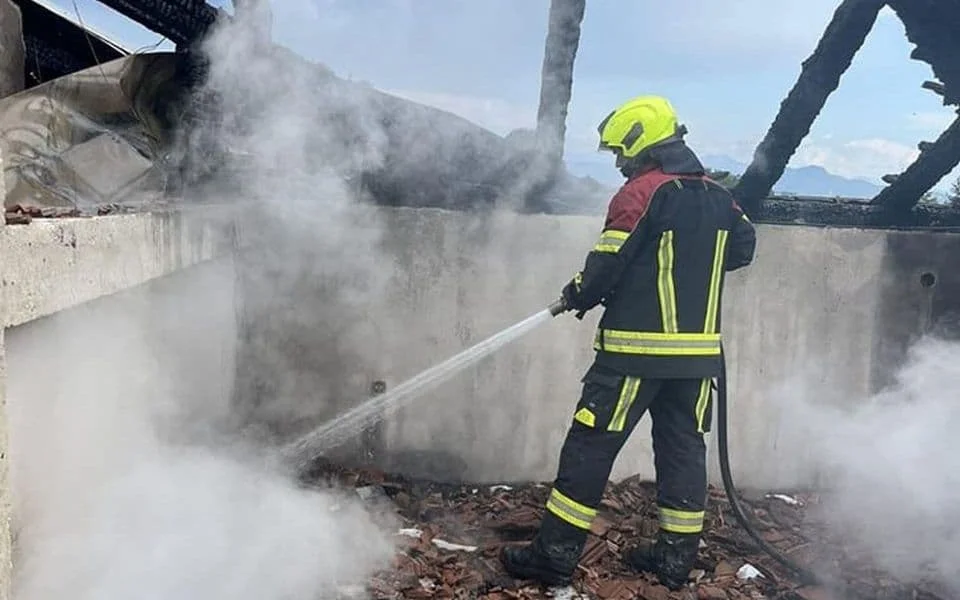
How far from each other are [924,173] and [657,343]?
3.42m

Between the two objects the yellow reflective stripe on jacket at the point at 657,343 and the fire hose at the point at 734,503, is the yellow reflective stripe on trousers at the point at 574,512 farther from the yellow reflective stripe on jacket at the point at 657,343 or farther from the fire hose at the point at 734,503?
the fire hose at the point at 734,503

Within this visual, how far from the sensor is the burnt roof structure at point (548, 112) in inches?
194

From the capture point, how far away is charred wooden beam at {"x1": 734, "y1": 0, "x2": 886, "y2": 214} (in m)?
5.14

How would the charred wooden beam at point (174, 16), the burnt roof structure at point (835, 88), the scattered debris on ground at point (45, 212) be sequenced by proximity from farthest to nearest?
the burnt roof structure at point (835, 88)
the charred wooden beam at point (174, 16)
the scattered debris on ground at point (45, 212)

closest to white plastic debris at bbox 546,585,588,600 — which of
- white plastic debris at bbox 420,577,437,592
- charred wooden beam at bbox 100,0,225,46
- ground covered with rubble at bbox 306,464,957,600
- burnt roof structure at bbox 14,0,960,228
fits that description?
ground covered with rubble at bbox 306,464,957,600

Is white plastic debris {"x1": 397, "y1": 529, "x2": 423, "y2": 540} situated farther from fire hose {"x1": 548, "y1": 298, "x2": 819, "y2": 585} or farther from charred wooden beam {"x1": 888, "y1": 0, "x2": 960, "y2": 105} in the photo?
charred wooden beam {"x1": 888, "y1": 0, "x2": 960, "y2": 105}

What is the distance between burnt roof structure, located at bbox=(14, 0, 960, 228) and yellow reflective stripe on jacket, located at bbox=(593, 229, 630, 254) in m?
1.41

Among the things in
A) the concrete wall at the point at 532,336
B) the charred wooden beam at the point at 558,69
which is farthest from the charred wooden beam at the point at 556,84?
the concrete wall at the point at 532,336

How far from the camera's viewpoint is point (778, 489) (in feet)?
16.8

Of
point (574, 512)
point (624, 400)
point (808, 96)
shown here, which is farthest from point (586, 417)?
point (808, 96)

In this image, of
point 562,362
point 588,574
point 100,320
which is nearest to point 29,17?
point 100,320

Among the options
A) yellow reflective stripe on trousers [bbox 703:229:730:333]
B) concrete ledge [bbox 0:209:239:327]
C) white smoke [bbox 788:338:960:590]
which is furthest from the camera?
white smoke [bbox 788:338:960:590]

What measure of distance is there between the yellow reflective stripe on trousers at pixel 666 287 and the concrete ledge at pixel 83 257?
A: 2228mm

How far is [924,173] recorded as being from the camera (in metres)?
5.71
